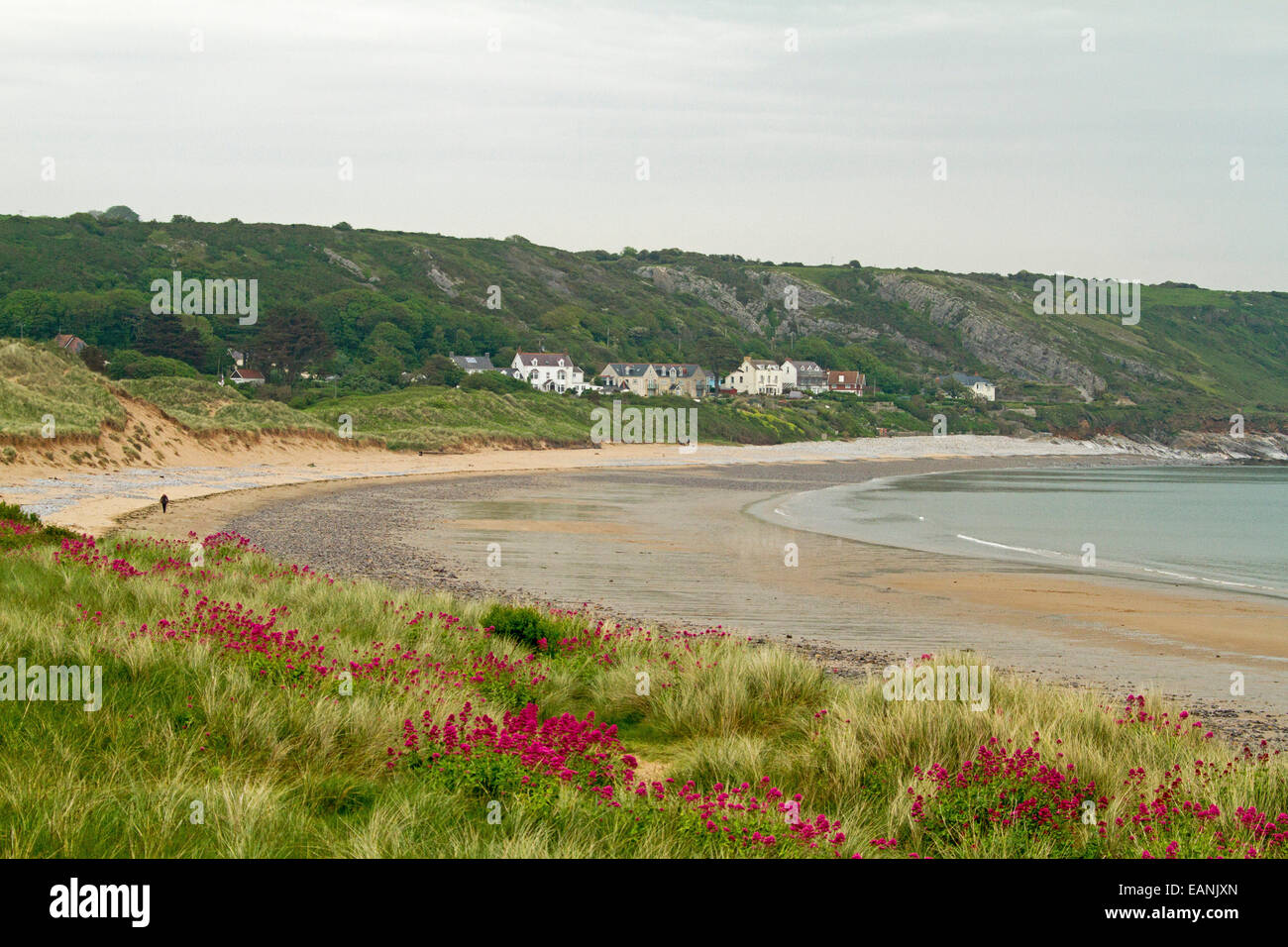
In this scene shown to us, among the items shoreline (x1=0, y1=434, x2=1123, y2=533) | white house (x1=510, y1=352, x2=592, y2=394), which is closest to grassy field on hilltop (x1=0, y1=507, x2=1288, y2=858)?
shoreline (x1=0, y1=434, x2=1123, y2=533)

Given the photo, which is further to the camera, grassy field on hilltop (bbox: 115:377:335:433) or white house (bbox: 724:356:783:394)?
white house (bbox: 724:356:783:394)

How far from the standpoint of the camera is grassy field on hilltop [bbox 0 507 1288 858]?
580cm

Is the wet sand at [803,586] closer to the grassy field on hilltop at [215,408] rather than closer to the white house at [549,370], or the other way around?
the grassy field on hilltop at [215,408]

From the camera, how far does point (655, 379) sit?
132 metres

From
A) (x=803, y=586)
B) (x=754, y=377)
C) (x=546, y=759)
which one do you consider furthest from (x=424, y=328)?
(x=546, y=759)

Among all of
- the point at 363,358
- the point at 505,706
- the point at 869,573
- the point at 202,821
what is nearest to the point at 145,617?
the point at 505,706

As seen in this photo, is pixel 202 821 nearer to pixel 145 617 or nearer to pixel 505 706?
pixel 505 706

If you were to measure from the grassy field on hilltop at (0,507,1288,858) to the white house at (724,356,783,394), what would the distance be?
5492 inches

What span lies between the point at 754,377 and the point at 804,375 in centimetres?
1036

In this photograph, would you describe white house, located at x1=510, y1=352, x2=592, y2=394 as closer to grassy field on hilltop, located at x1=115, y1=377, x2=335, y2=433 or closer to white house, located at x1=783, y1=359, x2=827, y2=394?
white house, located at x1=783, y1=359, x2=827, y2=394

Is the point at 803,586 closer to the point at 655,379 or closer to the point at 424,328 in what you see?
Answer: the point at 655,379

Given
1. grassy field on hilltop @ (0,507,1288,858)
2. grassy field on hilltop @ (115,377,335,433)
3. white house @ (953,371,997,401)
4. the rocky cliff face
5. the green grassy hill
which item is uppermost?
the green grassy hill

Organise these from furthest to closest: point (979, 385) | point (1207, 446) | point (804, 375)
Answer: point (979, 385)
point (804, 375)
point (1207, 446)

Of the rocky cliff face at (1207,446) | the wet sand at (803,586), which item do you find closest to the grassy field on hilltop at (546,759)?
the wet sand at (803,586)
